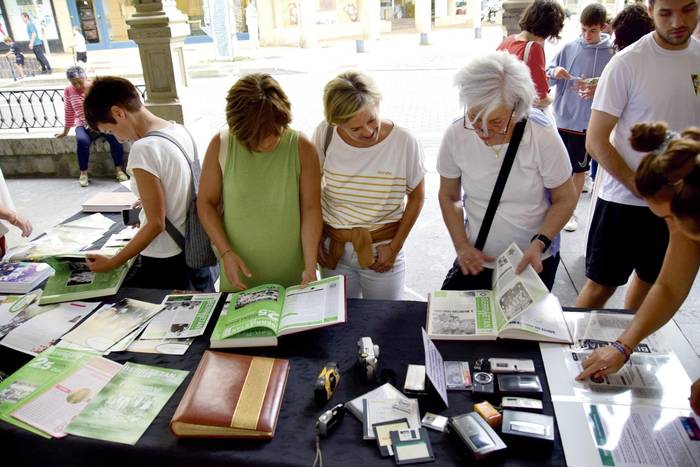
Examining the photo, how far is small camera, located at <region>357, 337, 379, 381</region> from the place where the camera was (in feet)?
4.59

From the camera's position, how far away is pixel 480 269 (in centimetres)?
184

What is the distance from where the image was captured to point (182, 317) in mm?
1700

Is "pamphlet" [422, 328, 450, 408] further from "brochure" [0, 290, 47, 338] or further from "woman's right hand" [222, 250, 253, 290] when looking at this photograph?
"brochure" [0, 290, 47, 338]

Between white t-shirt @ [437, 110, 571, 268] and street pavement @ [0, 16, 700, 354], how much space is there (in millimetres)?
227

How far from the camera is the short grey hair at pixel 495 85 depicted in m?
1.58

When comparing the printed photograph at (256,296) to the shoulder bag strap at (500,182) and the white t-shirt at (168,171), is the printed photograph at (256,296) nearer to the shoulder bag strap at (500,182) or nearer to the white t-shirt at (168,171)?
the white t-shirt at (168,171)

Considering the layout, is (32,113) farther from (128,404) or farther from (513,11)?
(128,404)

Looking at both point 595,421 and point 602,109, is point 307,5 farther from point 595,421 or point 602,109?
point 595,421

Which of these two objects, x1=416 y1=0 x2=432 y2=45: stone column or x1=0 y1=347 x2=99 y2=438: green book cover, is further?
x1=416 y1=0 x2=432 y2=45: stone column

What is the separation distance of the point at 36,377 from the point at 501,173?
62.4 inches

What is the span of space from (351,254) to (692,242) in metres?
1.14

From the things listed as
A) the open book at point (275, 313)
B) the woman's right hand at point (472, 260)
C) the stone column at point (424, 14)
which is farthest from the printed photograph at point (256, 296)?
the stone column at point (424, 14)

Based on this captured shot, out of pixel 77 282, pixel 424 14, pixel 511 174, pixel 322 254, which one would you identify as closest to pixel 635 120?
pixel 511 174

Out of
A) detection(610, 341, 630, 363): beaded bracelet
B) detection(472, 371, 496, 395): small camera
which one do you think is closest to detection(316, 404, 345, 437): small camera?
detection(472, 371, 496, 395): small camera
